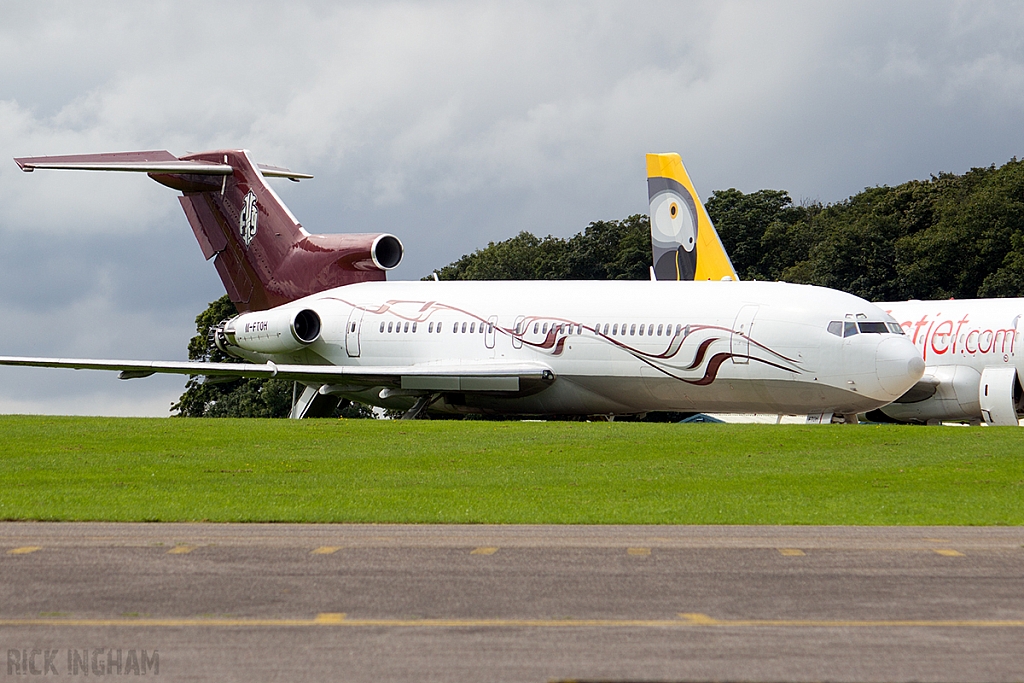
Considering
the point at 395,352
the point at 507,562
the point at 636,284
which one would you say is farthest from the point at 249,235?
the point at 507,562

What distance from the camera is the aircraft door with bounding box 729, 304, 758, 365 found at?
34156mm

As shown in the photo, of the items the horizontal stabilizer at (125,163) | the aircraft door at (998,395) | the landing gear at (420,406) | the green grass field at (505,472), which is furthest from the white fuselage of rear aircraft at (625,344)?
the horizontal stabilizer at (125,163)

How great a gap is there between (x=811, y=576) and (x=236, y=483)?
12089mm

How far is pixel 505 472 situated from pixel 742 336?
12.8 metres

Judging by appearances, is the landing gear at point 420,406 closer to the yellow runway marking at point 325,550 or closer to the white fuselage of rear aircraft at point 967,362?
the white fuselage of rear aircraft at point 967,362

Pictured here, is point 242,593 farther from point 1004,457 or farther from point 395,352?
point 395,352

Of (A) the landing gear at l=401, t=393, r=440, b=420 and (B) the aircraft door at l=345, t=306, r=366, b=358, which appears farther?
(B) the aircraft door at l=345, t=306, r=366, b=358

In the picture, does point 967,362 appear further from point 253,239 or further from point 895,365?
point 253,239

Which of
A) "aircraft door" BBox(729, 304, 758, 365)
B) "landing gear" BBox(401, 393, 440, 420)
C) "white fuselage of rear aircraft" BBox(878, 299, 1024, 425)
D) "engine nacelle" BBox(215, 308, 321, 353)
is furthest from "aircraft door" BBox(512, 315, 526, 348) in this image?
"white fuselage of rear aircraft" BBox(878, 299, 1024, 425)

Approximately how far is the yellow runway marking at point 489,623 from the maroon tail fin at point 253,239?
36.8m

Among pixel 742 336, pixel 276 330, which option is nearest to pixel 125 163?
pixel 276 330

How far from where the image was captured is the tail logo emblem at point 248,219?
1868 inches

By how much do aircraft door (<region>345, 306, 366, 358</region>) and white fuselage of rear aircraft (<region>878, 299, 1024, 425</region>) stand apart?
1704 cm

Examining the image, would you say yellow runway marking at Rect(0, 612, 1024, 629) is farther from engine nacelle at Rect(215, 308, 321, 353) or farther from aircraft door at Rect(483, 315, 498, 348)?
engine nacelle at Rect(215, 308, 321, 353)
